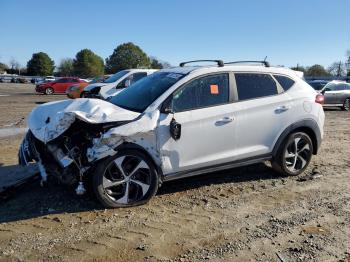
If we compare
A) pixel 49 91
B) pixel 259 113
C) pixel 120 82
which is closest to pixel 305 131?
pixel 259 113

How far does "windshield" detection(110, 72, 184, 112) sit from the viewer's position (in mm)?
5443

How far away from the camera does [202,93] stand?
220 inches

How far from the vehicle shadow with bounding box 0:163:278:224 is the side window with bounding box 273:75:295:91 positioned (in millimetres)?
1458

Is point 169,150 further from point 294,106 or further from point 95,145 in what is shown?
point 294,106

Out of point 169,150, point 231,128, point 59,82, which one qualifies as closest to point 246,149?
point 231,128

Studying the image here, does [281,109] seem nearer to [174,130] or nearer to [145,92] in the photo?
[174,130]

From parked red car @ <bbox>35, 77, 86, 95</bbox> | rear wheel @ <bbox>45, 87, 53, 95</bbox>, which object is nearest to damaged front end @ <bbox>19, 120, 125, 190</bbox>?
parked red car @ <bbox>35, 77, 86, 95</bbox>

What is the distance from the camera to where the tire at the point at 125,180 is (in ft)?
15.9

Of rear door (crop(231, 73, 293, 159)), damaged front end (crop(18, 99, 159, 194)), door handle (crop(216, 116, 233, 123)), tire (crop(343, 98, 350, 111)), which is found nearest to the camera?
damaged front end (crop(18, 99, 159, 194))

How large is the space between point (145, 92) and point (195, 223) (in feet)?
6.65

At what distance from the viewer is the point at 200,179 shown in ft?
20.8

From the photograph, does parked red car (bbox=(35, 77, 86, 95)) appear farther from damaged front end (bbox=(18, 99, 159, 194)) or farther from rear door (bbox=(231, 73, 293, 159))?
damaged front end (bbox=(18, 99, 159, 194))

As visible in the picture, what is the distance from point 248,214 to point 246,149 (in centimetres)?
121

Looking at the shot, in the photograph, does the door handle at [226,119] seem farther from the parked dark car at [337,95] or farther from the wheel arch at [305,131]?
the parked dark car at [337,95]
